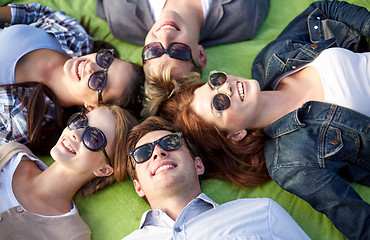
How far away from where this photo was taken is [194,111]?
108 inches

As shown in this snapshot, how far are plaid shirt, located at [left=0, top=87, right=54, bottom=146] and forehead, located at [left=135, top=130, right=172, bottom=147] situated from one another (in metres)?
1.16

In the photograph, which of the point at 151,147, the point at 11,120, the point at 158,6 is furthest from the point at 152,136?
the point at 158,6

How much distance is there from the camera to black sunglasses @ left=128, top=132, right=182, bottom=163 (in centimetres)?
244

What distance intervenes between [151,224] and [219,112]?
93 cm

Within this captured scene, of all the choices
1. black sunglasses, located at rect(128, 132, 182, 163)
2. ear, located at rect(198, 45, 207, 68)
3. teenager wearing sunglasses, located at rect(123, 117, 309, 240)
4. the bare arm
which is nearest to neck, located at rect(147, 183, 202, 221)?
teenager wearing sunglasses, located at rect(123, 117, 309, 240)

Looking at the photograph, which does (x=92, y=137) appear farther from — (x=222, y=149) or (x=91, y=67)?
(x=222, y=149)

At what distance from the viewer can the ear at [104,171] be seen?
2771mm

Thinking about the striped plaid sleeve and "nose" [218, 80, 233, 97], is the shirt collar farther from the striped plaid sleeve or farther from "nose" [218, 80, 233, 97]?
the striped plaid sleeve

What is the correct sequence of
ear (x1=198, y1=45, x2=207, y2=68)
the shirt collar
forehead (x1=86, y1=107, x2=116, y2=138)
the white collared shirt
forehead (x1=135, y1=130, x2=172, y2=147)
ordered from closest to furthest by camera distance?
1. the white collared shirt
2. the shirt collar
3. forehead (x1=135, y1=130, x2=172, y2=147)
4. forehead (x1=86, y1=107, x2=116, y2=138)
5. ear (x1=198, y1=45, x2=207, y2=68)

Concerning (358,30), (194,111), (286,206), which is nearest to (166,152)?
(194,111)

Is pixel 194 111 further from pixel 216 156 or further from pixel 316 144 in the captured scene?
pixel 316 144

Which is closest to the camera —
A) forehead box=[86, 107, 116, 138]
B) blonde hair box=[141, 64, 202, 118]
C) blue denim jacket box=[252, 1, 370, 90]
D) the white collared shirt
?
the white collared shirt

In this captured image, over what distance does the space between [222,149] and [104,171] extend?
3.16 feet

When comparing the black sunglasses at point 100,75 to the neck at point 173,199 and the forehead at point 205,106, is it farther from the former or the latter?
the neck at point 173,199
